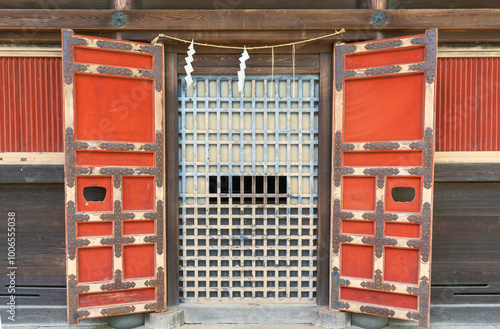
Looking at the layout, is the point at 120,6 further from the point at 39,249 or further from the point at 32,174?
the point at 39,249

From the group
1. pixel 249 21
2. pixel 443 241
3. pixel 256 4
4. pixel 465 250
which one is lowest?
pixel 465 250

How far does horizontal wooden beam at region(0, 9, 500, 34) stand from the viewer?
3627 millimetres

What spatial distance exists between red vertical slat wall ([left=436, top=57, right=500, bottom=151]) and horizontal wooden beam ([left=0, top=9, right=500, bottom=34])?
447mm

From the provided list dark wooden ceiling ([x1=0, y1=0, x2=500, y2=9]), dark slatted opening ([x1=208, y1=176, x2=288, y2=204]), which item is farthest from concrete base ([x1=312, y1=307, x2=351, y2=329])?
dark wooden ceiling ([x1=0, y1=0, x2=500, y2=9])

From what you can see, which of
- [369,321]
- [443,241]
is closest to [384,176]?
[443,241]

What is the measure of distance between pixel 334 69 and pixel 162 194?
248 centimetres

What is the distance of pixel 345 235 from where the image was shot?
3.73 metres

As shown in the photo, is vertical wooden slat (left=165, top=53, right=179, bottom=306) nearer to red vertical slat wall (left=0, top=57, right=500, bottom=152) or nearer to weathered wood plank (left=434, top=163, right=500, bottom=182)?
red vertical slat wall (left=0, top=57, right=500, bottom=152)

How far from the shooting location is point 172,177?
3.90m

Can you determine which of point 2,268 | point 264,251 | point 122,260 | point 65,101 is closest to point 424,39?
point 264,251

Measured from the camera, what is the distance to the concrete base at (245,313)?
3.95m

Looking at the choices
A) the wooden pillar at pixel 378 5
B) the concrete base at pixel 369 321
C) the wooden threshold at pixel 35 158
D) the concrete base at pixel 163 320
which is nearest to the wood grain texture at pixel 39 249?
the wooden threshold at pixel 35 158

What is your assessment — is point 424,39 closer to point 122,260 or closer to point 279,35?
point 279,35

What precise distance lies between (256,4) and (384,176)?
2572 millimetres
